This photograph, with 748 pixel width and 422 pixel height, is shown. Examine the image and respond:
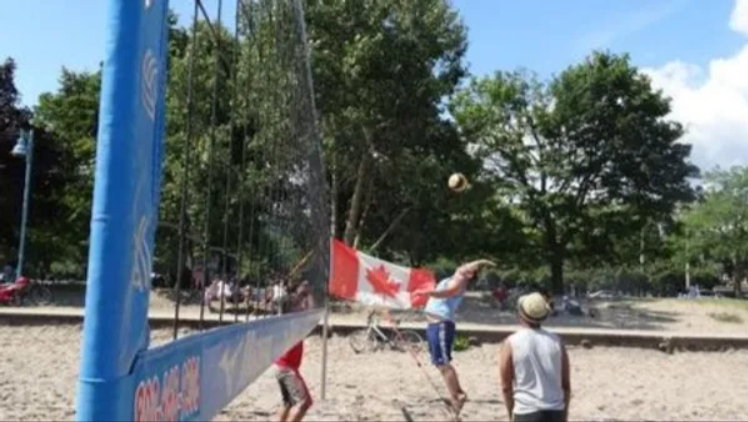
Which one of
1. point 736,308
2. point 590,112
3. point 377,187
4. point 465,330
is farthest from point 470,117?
point 465,330

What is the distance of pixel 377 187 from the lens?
92.7ft

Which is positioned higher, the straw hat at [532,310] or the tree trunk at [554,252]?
the tree trunk at [554,252]

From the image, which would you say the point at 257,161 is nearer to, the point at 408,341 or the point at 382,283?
the point at 382,283

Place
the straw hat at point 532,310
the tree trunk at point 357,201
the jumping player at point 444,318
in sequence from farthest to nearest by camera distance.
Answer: the tree trunk at point 357,201
the jumping player at point 444,318
the straw hat at point 532,310

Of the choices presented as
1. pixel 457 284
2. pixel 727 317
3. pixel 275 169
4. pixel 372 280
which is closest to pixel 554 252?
pixel 727 317

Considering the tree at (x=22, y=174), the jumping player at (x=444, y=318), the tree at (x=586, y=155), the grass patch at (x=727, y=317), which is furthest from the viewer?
the tree at (x=586, y=155)

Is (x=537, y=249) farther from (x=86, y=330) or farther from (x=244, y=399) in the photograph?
(x=86, y=330)

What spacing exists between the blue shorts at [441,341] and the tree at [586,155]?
2860 cm

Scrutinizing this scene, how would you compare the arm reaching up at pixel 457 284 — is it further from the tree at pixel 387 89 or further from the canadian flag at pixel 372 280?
the tree at pixel 387 89

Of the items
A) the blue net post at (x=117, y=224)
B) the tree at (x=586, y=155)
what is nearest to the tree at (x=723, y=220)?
the tree at (x=586, y=155)

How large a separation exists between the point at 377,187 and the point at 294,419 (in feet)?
70.5

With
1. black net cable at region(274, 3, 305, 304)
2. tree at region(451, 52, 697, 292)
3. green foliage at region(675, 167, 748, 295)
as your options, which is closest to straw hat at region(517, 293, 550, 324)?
black net cable at region(274, 3, 305, 304)

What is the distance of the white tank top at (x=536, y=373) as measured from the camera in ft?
15.0

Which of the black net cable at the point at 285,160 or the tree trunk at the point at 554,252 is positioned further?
the tree trunk at the point at 554,252
